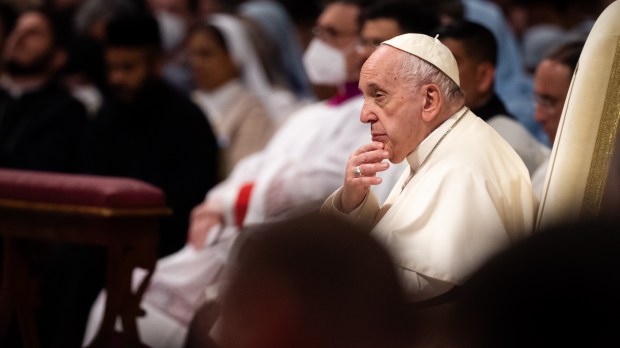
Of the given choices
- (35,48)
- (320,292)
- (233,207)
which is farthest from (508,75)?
(320,292)

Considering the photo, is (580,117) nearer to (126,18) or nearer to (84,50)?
(126,18)

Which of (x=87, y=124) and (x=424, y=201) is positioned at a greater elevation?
(x=424, y=201)

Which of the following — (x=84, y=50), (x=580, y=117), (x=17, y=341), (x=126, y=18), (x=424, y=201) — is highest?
(x=580, y=117)

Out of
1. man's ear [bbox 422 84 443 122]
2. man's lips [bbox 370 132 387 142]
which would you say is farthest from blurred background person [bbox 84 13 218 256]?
man's ear [bbox 422 84 443 122]

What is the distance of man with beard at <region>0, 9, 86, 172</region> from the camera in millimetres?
7199

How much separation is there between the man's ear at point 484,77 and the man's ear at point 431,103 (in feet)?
4.56

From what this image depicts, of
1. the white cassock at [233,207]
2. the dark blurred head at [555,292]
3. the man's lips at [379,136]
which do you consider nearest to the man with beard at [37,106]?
the white cassock at [233,207]

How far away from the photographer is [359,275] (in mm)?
1612

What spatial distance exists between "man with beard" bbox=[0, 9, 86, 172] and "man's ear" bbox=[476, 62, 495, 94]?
322cm

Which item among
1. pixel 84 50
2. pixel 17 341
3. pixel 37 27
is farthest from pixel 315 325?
pixel 84 50

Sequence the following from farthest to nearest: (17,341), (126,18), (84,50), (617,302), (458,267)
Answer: (84,50) → (126,18) → (17,341) → (458,267) → (617,302)

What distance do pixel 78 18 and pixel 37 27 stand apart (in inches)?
64.9

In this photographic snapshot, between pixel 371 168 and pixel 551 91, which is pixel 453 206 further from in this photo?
pixel 551 91

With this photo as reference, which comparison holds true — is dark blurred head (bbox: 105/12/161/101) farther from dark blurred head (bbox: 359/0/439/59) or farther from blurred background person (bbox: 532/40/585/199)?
blurred background person (bbox: 532/40/585/199)
